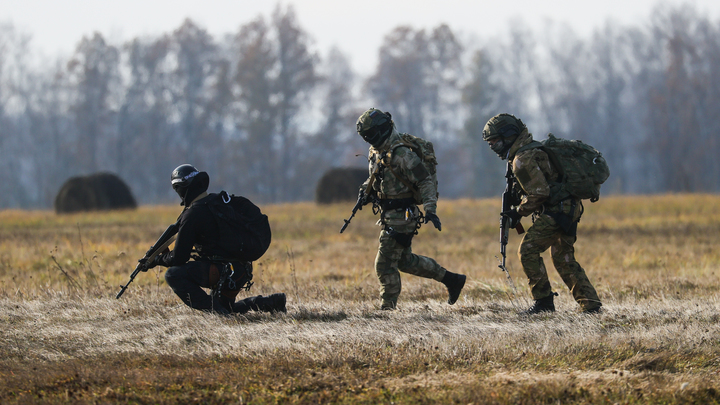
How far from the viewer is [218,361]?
4.96 meters

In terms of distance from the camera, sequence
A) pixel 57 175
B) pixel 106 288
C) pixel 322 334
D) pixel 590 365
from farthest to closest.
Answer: pixel 57 175 < pixel 106 288 < pixel 322 334 < pixel 590 365

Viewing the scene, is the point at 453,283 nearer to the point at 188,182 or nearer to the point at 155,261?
the point at 188,182

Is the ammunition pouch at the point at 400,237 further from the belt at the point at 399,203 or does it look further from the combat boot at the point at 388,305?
the combat boot at the point at 388,305

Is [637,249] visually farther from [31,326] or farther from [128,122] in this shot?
[128,122]

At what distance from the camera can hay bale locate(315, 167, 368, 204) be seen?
2666 centimetres

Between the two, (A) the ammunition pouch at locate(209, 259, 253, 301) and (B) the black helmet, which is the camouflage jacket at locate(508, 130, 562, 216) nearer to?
(A) the ammunition pouch at locate(209, 259, 253, 301)

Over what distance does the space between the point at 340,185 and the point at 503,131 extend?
2084cm

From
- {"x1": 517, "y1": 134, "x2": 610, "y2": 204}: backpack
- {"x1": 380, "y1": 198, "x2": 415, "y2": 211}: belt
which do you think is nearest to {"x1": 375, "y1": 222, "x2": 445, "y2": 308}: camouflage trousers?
{"x1": 380, "y1": 198, "x2": 415, "y2": 211}: belt

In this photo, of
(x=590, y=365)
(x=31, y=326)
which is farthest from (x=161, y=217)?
(x=590, y=365)

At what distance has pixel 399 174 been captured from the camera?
21.6 ft

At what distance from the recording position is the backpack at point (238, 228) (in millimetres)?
6168

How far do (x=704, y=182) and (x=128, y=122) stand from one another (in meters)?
39.4

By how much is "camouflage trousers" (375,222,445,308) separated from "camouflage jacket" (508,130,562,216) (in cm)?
111

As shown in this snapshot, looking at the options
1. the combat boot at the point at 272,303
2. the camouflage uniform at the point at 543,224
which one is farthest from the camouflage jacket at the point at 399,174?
the combat boot at the point at 272,303
